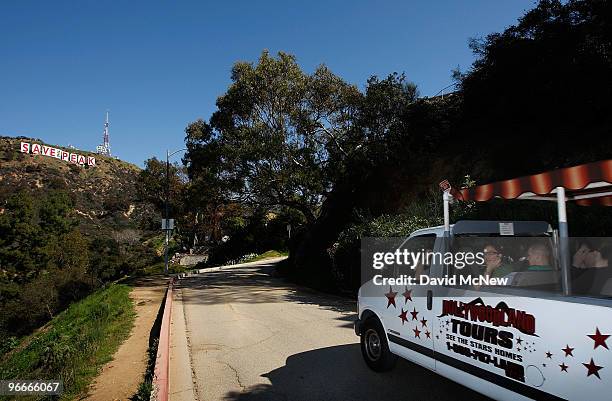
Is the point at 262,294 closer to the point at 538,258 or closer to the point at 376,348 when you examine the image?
the point at 376,348

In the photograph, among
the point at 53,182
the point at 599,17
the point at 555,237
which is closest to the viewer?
the point at 555,237

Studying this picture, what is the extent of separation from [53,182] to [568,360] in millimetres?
85703

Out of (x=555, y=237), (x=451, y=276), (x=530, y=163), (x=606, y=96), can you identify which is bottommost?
(x=451, y=276)

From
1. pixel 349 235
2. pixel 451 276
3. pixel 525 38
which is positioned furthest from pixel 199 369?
pixel 525 38

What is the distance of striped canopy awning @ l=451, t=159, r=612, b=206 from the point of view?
3461 mm

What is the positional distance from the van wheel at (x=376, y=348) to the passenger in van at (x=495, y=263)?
1793mm

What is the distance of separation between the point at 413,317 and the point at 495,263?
109cm

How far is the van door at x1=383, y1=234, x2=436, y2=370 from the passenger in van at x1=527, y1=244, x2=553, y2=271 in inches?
38.7

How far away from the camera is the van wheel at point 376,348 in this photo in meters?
5.61

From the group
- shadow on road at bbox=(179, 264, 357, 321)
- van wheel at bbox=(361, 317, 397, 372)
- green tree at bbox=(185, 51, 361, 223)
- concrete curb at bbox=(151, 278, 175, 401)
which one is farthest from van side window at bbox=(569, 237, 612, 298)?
green tree at bbox=(185, 51, 361, 223)

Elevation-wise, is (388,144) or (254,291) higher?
(388,144)

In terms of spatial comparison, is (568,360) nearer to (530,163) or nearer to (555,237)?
(555,237)

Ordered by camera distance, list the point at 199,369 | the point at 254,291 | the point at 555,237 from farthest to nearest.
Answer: the point at 254,291, the point at 199,369, the point at 555,237

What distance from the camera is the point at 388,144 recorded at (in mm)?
19203
